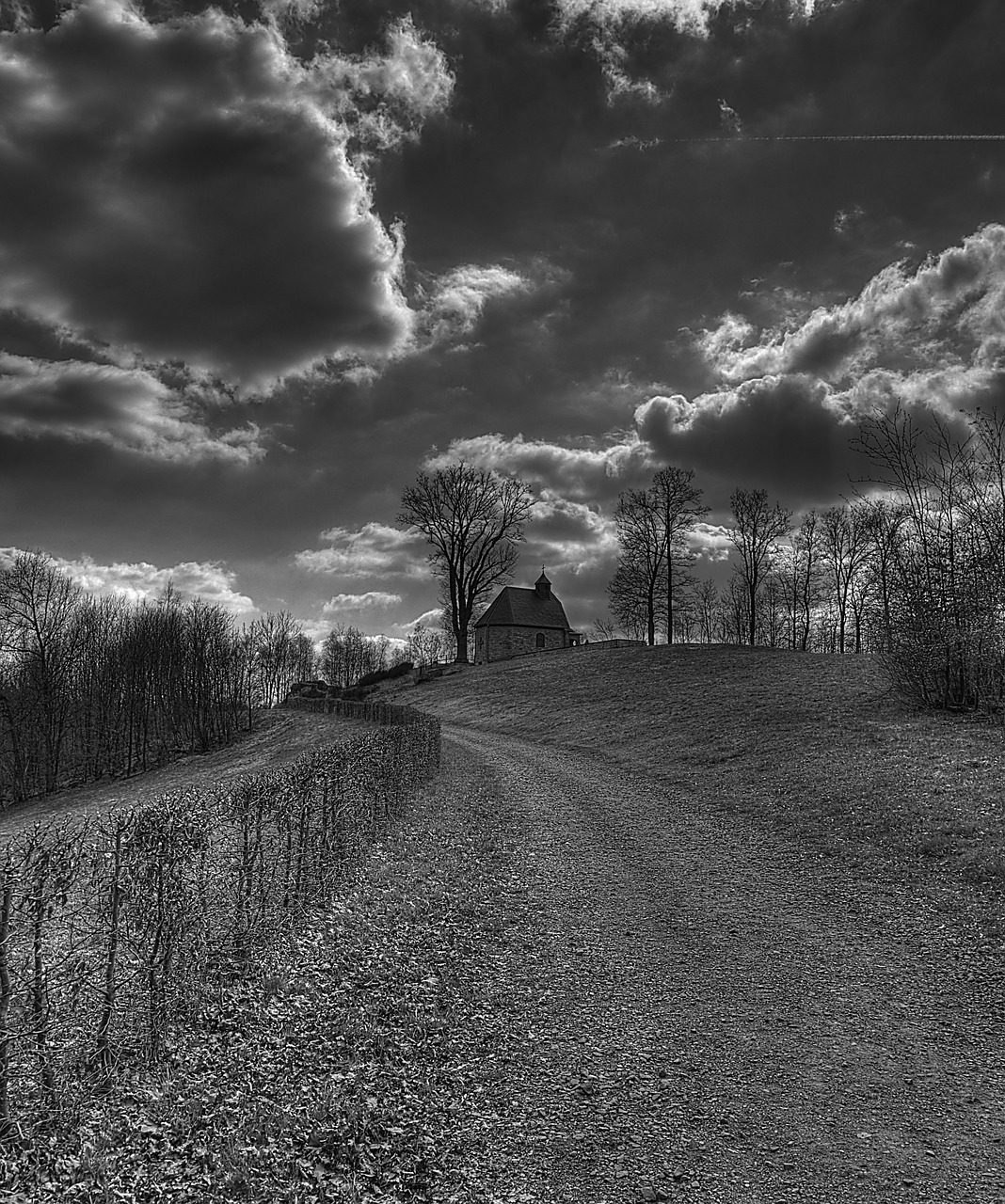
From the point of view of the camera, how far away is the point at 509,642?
2692 inches

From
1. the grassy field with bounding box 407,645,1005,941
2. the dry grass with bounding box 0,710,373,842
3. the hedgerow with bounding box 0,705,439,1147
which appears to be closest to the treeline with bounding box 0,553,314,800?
the dry grass with bounding box 0,710,373,842

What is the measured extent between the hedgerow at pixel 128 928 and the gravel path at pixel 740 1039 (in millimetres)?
2880

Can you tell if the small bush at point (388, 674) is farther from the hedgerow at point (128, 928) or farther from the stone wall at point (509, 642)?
the hedgerow at point (128, 928)

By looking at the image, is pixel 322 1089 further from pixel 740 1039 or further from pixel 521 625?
pixel 521 625

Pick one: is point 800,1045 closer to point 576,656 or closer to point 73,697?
point 576,656

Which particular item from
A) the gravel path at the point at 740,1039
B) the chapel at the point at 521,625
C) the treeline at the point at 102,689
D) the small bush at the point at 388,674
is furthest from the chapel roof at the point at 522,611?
the gravel path at the point at 740,1039

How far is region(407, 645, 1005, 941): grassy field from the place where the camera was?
1088 cm

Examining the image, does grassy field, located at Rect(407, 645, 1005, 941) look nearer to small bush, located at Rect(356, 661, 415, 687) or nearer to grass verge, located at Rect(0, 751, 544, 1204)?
grass verge, located at Rect(0, 751, 544, 1204)

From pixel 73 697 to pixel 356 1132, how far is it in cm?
4448

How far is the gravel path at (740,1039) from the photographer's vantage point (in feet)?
15.6

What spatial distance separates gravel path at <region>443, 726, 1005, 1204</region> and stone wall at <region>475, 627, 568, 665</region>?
57.1 metres

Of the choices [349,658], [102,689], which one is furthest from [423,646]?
[102,689]

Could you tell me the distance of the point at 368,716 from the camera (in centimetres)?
3816

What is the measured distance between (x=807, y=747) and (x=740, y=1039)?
1300 centimetres
